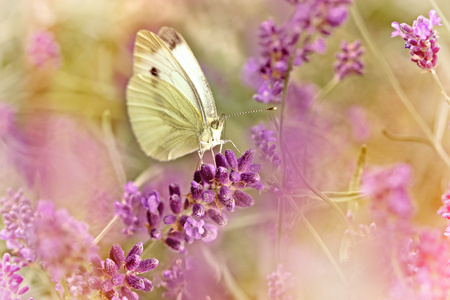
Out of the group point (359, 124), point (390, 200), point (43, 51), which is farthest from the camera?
point (43, 51)

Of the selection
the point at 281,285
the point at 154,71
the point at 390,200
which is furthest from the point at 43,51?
the point at 390,200

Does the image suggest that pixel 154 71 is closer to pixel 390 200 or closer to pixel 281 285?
pixel 281 285

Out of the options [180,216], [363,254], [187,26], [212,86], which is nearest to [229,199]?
[180,216]

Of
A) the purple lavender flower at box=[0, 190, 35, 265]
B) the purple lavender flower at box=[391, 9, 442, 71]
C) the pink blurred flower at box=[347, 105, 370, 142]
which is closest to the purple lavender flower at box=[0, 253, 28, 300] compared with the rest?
the purple lavender flower at box=[0, 190, 35, 265]

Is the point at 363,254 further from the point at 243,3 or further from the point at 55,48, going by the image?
the point at 55,48

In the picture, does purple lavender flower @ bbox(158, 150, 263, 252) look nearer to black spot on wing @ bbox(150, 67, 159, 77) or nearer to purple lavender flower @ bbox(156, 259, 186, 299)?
purple lavender flower @ bbox(156, 259, 186, 299)
